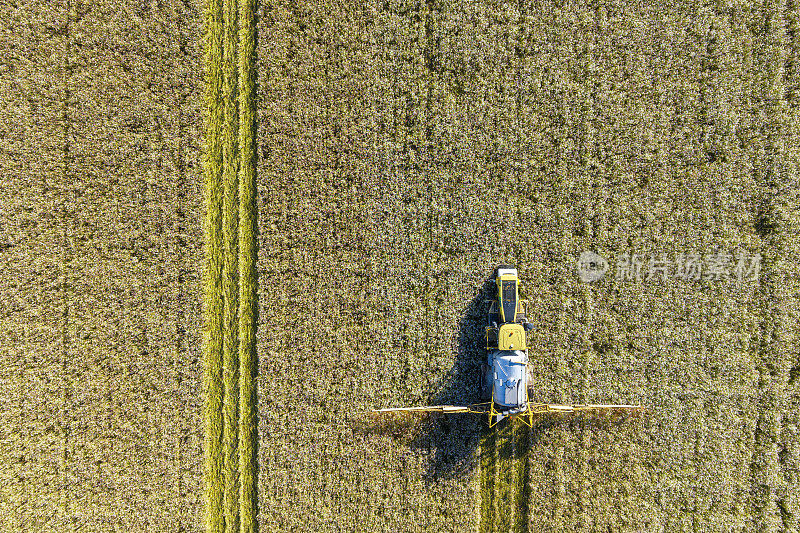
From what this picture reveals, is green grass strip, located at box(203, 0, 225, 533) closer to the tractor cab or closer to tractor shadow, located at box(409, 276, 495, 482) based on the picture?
tractor shadow, located at box(409, 276, 495, 482)

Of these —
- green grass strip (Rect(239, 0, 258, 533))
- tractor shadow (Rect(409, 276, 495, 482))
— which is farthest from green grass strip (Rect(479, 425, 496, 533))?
green grass strip (Rect(239, 0, 258, 533))

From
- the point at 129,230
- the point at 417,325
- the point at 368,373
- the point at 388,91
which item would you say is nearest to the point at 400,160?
the point at 388,91

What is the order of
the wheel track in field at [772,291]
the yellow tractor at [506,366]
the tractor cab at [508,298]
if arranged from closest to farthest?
the yellow tractor at [506,366]
the tractor cab at [508,298]
the wheel track in field at [772,291]

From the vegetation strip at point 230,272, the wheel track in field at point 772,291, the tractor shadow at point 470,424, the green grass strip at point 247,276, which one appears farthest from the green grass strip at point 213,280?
the wheel track in field at point 772,291

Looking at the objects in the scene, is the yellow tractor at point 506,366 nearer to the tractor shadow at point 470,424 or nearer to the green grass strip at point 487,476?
the tractor shadow at point 470,424

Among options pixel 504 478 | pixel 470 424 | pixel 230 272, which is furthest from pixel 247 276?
pixel 504 478

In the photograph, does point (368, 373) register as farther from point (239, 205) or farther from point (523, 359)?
point (239, 205)

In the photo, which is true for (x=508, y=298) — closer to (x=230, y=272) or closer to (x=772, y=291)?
(x=772, y=291)
